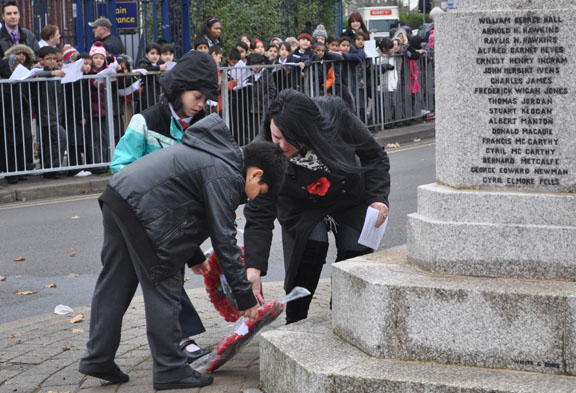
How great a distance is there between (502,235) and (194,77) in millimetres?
2032

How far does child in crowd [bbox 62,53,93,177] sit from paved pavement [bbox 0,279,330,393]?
659 centimetres

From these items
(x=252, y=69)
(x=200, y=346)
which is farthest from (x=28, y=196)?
(x=200, y=346)

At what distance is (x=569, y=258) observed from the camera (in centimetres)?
500

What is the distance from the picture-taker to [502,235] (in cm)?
509

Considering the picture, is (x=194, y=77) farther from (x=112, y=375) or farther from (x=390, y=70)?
(x=390, y=70)

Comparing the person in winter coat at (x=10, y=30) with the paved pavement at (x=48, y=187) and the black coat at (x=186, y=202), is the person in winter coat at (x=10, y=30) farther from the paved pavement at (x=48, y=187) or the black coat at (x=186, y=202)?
the black coat at (x=186, y=202)

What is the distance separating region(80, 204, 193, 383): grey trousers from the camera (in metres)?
5.43

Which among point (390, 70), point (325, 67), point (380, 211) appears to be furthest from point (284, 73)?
point (380, 211)

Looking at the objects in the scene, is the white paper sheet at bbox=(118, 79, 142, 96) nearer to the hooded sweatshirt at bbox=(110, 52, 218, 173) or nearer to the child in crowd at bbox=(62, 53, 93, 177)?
the child in crowd at bbox=(62, 53, 93, 177)

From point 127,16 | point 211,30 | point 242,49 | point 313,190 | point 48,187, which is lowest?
point 48,187

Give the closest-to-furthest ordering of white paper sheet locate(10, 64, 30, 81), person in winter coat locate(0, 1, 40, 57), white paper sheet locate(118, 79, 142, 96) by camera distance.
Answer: white paper sheet locate(10, 64, 30, 81) → person in winter coat locate(0, 1, 40, 57) → white paper sheet locate(118, 79, 142, 96)

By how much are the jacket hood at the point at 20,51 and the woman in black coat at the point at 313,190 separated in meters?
8.18

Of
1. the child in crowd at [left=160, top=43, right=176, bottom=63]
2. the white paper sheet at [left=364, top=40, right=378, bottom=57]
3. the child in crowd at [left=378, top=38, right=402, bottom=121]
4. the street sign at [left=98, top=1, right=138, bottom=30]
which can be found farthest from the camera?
the street sign at [left=98, top=1, right=138, bottom=30]

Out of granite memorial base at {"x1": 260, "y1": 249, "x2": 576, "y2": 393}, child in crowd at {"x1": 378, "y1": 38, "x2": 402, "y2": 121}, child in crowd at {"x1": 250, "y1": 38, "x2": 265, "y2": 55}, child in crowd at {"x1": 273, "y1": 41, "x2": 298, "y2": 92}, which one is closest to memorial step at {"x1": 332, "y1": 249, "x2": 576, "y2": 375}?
granite memorial base at {"x1": 260, "y1": 249, "x2": 576, "y2": 393}
